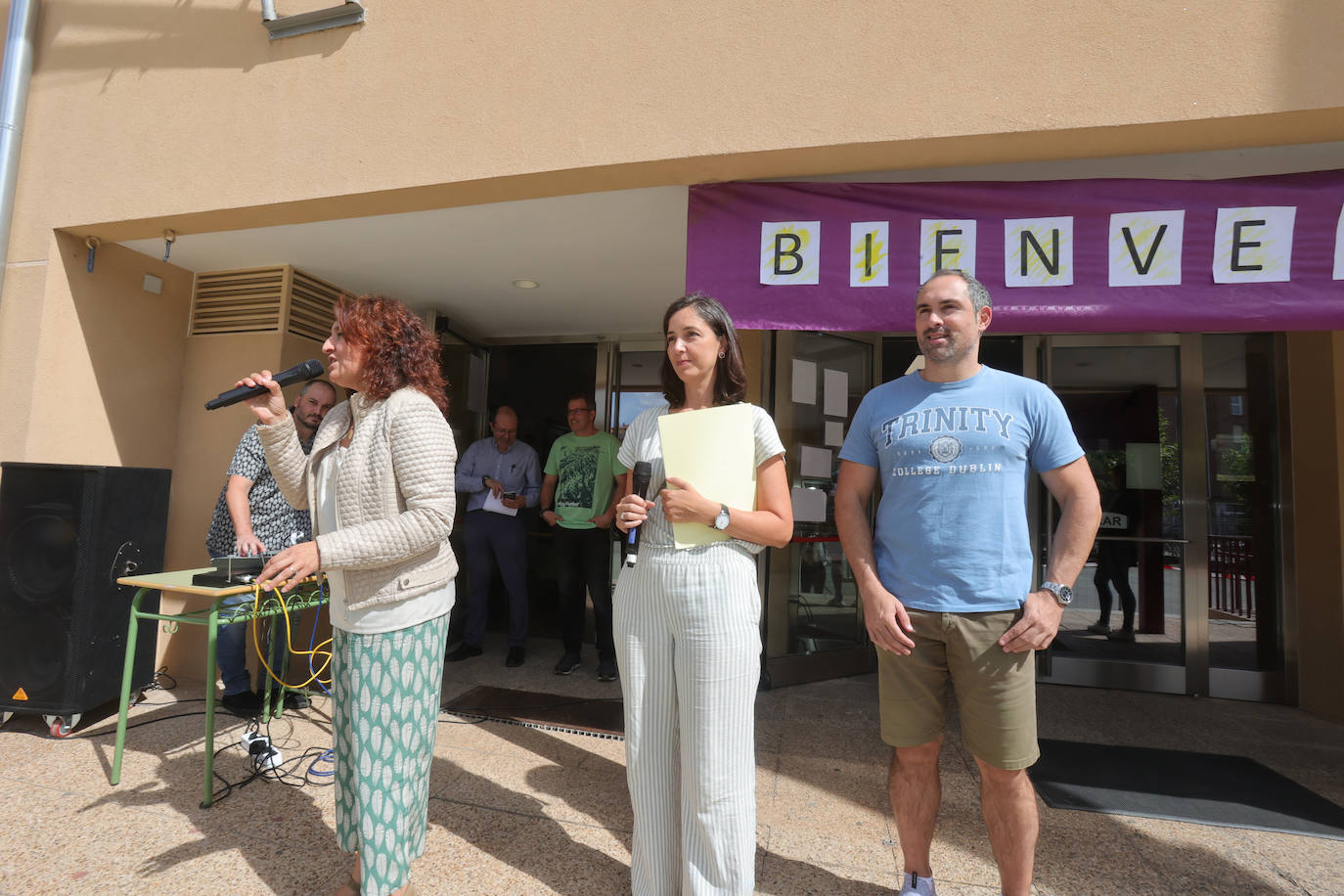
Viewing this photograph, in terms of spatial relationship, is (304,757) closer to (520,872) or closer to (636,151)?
(520,872)

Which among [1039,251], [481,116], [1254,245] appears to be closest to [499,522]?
[481,116]

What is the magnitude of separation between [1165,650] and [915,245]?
12.3 ft

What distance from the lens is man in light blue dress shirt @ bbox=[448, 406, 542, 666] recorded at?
4.74 metres

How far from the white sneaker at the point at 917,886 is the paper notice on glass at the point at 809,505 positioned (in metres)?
2.34

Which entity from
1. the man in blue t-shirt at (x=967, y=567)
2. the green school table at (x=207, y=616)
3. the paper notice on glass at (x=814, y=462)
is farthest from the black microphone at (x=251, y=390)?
the paper notice on glass at (x=814, y=462)

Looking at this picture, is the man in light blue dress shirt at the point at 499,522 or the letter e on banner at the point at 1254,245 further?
the man in light blue dress shirt at the point at 499,522

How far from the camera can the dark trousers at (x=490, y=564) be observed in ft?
15.6

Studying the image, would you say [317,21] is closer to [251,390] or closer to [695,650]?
[251,390]

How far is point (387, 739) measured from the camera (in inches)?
68.0

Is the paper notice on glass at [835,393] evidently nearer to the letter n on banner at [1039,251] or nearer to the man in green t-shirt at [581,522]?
the man in green t-shirt at [581,522]

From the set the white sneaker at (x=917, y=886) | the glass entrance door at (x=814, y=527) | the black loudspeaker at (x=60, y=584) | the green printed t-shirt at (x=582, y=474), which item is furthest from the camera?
the green printed t-shirt at (x=582, y=474)

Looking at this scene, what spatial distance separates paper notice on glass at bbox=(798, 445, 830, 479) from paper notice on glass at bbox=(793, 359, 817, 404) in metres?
0.32

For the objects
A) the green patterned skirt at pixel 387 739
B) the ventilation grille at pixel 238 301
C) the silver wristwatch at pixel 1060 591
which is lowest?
the green patterned skirt at pixel 387 739

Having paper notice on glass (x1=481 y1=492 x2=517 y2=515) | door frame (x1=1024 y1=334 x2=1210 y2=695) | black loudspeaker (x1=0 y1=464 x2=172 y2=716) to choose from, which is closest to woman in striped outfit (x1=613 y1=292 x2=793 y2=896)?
black loudspeaker (x1=0 y1=464 x2=172 y2=716)
